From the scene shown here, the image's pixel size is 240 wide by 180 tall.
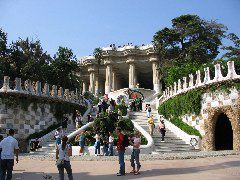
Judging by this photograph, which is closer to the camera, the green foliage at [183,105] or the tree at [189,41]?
the green foliage at [183,105]

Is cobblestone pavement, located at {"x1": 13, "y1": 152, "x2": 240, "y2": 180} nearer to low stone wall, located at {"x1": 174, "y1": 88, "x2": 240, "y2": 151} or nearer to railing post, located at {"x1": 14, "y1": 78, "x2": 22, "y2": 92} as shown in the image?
low stone wall, located at {"x1": 174, "y1": 88, "x2": 240, "y2": 151}

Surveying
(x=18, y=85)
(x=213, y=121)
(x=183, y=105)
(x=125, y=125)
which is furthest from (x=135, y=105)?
(x=18, y=85)

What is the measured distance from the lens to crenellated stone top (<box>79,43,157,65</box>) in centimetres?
6341

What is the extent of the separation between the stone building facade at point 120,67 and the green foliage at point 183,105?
25747 mm

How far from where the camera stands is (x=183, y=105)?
29.4m

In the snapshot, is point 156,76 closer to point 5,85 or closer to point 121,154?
point 5,85

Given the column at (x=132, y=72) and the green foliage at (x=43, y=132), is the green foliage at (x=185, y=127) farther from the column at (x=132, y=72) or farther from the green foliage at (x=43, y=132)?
the column at (x=132, y=72)

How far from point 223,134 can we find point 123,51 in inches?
1584

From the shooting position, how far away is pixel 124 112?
32.6 m

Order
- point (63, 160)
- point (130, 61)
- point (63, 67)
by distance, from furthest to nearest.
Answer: point (130, 61) < point (63, 67) < point (63, 160)

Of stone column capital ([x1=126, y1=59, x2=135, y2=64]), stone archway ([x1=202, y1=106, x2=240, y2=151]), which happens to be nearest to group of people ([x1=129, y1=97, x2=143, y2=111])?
stone archway ([x1=202, y1=106, x2=240, y2=151])

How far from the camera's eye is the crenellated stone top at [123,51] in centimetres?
6341

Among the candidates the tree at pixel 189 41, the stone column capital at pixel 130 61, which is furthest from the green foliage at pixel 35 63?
the stone column capital at pixel 130 61

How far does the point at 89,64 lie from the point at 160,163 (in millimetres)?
56461
